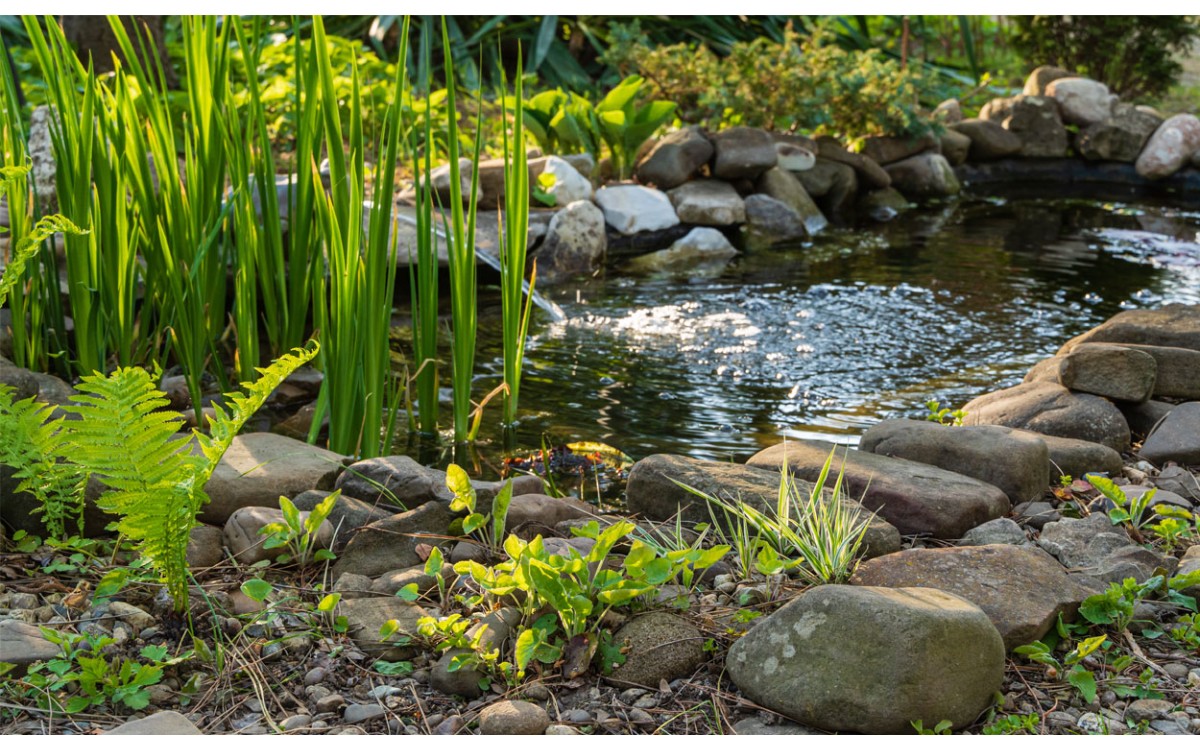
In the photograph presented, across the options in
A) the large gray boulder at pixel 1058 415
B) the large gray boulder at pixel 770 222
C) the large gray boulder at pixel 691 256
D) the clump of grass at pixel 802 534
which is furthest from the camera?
the large gray boulder at pixel 770 222

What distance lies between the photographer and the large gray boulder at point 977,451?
9.74ft

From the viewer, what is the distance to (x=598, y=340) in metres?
5.11

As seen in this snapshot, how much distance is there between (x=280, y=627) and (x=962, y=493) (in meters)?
1.65

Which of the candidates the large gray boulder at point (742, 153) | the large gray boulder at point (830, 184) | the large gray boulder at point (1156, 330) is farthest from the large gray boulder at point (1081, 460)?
the large gray boulder at point (830, 184)

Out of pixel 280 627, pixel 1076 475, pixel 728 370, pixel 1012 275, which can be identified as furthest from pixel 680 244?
pixel 280 627

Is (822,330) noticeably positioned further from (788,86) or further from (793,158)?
(788,86)

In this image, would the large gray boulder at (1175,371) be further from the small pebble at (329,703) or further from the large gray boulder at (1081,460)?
the small pebble at (329,703)

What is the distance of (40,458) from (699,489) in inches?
58.2

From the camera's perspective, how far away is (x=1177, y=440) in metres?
3.33

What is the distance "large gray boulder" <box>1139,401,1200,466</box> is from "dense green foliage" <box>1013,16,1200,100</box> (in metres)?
9.71

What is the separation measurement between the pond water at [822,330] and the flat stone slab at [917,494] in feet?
2.49

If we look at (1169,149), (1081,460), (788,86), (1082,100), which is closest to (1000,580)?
(1081,460)

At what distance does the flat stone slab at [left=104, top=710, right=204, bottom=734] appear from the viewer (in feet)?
5.83

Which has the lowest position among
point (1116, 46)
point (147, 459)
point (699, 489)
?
point (699, 489)
